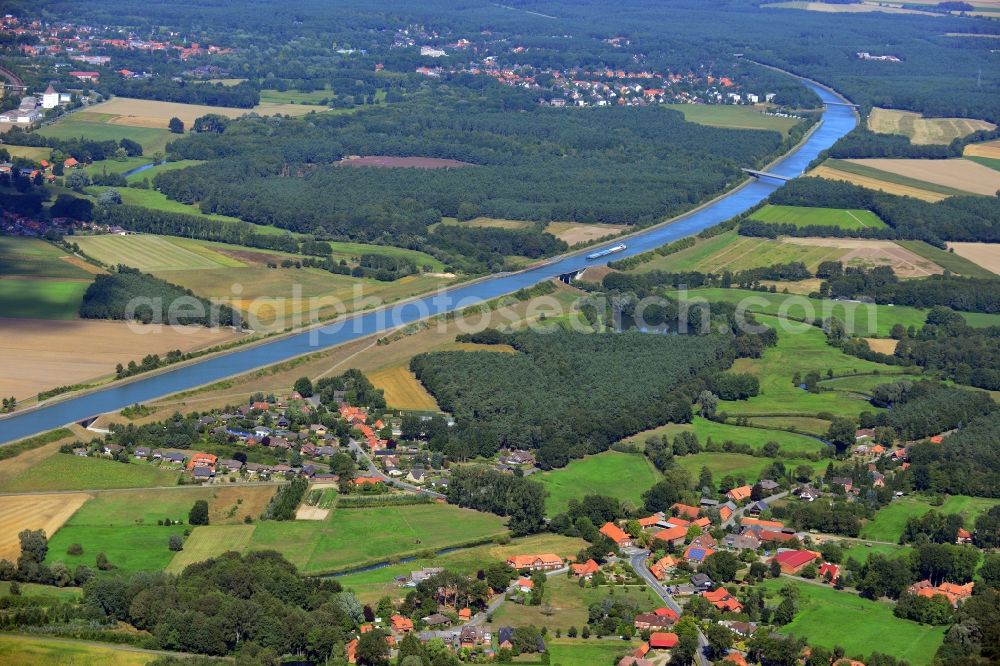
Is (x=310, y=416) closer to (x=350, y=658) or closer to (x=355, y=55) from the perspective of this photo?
(x=350, y=658)

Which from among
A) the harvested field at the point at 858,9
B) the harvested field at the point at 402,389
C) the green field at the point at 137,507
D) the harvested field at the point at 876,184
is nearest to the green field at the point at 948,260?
the harvested field at the point at 876,184

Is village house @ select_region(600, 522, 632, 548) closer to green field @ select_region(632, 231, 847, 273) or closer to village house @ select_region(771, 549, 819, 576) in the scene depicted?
village house @ select_region(771, 549, 819, 576)

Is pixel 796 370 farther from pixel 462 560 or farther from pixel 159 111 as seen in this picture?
pixel 159 111

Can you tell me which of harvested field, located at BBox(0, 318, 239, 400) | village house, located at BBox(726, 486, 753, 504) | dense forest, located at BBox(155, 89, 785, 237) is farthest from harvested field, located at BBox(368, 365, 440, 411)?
dense forest, located at BBox(155, 89, 785, 237)

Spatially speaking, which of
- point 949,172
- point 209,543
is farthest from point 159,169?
point 209,543

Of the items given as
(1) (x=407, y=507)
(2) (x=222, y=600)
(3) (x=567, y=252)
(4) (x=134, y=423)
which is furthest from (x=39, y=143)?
(2) (x=222, y=600)
